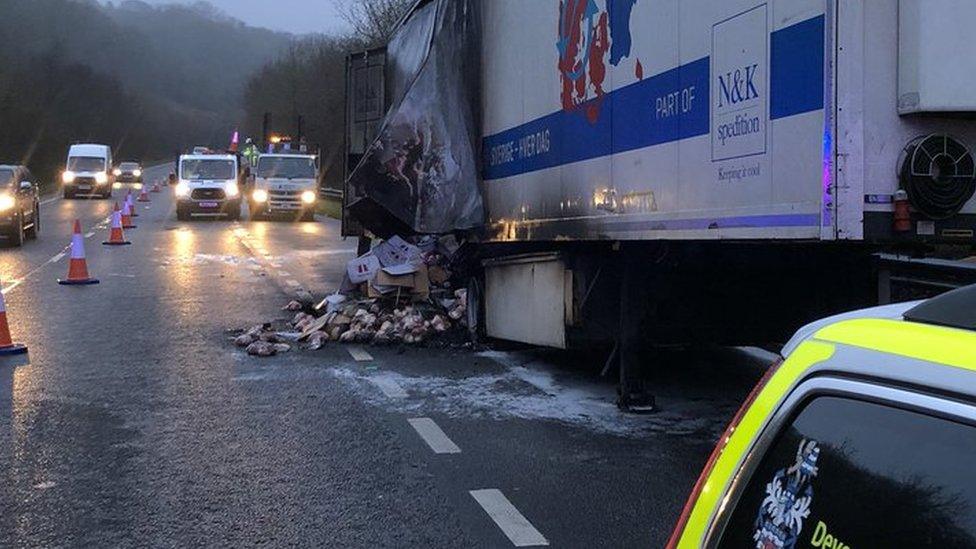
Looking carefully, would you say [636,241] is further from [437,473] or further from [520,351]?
[520,351]

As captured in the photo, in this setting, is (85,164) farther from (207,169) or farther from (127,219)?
(127,219)

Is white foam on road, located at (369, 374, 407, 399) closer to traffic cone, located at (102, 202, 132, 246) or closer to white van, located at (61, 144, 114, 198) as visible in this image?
traffic cone, located at (102, 202, 132, 246)

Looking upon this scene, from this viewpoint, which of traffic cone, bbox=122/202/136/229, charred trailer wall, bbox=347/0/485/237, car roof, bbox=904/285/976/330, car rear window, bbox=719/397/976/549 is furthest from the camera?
traffic cone, bbox=122/202/136/229

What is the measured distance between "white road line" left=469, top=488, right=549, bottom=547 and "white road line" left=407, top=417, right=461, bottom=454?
840mm

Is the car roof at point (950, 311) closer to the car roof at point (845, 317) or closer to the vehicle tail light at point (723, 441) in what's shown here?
the car roof at point (845, 317)

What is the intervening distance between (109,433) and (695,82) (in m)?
4.33

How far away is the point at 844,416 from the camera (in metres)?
1.64

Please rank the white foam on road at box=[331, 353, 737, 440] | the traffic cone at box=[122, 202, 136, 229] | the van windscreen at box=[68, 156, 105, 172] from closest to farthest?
the white foam on road at box=[331, 353, 737, 440] → the traffic cone at box=[122, 202, 136, 229] → the van windscreen at box=[68, 156, 105, 172]

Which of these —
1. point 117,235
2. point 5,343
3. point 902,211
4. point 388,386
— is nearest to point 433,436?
point 388,386

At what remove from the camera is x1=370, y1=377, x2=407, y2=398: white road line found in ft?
26.0

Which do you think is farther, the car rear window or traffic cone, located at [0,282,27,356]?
traffic cone, located at [0,282,27,356]

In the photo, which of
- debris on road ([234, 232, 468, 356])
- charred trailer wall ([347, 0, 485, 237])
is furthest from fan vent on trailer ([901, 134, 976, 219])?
debris on road ([234, 232, 468, 356])

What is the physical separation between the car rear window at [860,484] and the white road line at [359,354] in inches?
307

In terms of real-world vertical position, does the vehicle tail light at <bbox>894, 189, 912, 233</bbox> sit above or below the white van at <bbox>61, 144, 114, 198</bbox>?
below
